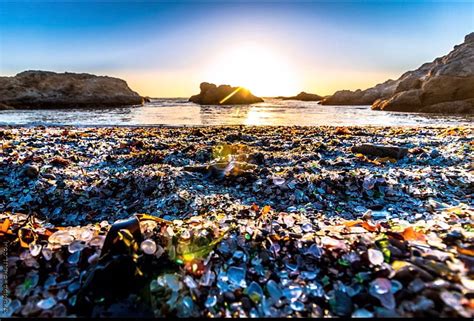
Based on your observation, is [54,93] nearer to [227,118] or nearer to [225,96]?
[225,96]

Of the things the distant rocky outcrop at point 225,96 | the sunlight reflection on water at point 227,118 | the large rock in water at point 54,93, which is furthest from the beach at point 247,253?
the distant rocky outcrop at point 225,96

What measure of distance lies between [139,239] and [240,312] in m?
0.97

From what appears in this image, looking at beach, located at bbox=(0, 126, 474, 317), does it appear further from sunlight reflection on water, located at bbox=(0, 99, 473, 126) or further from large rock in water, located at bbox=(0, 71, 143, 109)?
large rock in water, located at bbox=(0, 71, 143, 109)

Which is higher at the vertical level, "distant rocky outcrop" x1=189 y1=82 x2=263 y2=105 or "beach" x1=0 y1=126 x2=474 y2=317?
"distant rocky outcrop" x1=189 y1=82 x2=263 y2=105

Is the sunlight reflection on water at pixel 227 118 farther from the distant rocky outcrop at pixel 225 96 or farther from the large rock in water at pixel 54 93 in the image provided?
the distant rocky outcrop at pixel 225 96

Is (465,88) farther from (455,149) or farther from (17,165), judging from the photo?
(17,165)

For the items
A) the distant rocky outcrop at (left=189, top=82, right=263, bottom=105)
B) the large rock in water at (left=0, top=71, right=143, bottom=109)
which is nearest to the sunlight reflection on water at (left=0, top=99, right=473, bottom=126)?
the large rock in water at (left=0, top=71, right=143, bottom=109)

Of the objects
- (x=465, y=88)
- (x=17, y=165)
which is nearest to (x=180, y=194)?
(x=17, y=165)

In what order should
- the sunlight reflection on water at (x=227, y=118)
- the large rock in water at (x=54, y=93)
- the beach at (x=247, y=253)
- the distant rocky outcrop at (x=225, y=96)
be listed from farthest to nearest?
Result: 1. the distant rocky outcrop at (x=225, y=96)
2. the large rock in water at (x=54, y=93)
3. the sunlight reflection on water at (x=227, y=118)
4. the beach at (x=247, y=253)

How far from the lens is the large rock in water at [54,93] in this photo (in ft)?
151

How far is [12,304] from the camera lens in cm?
165

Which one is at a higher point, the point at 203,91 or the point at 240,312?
the point at 203,91

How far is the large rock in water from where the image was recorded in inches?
1817

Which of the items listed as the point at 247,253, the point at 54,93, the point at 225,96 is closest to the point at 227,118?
the point at 247,253
